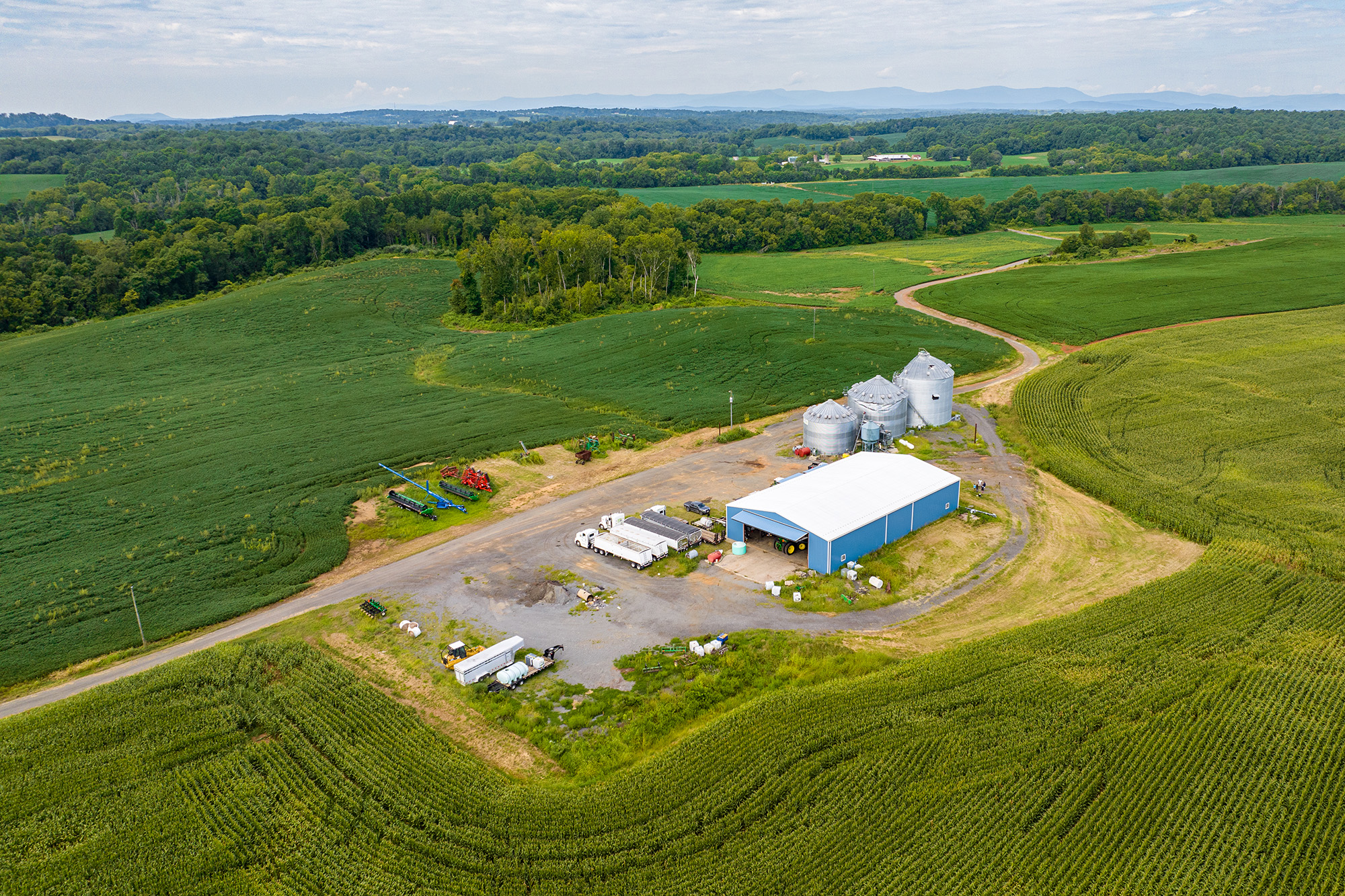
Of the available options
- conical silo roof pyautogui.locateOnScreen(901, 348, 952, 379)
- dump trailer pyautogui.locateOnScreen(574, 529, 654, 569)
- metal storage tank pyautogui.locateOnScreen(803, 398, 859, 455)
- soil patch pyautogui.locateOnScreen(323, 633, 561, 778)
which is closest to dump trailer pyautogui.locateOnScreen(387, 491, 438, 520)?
dump trailer pyautogui.locateOnScreen(574, 529, 654, 569)

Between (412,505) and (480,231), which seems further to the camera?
(480,231)

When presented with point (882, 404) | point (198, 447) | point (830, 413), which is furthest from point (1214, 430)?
point (198, 447)

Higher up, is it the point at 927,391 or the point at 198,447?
the point at 927,391

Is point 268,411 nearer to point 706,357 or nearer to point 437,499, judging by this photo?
point 437,499

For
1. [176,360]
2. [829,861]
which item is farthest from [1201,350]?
[176,360]

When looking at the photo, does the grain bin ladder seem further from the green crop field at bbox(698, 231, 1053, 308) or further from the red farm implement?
the green crop field at bbox(698, 231, 1053, 308)
